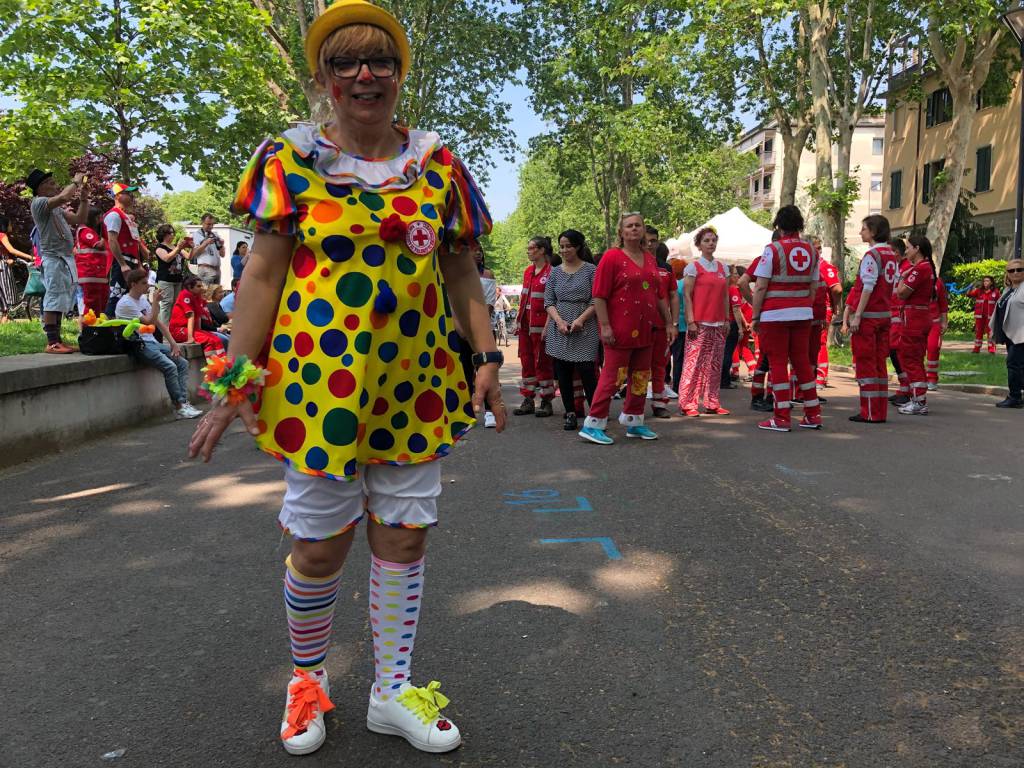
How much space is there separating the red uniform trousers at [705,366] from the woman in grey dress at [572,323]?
56.4 inches

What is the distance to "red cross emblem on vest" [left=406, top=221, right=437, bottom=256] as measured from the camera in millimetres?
2346

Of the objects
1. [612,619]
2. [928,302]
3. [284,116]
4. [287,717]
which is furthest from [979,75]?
[287,717]

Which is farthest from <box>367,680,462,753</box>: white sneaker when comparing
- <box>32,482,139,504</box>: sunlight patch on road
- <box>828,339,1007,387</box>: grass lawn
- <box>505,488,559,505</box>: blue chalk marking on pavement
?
<box>828,339,1007,387</box>: grass lawn

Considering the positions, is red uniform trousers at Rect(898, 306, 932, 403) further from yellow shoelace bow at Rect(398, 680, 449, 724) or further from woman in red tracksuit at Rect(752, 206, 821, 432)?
yellow shoelace bow at Rect(398, 680, 449, 724)

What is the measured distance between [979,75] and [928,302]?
12.4m

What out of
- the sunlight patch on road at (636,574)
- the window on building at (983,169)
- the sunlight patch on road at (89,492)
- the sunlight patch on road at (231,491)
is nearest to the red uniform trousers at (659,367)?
the sunlight patch on road at (231,491)

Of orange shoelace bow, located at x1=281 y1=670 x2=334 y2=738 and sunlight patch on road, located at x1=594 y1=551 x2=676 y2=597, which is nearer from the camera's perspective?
orange shoelace bow, located at x1=281 y1=670 x2=334 y2=738

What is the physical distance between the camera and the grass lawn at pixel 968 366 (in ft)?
41.8

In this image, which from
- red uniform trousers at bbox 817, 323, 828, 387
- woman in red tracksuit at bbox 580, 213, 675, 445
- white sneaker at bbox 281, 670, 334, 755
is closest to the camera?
white sneaker at bbox 281, 670, 334, 755

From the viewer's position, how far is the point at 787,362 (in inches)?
326

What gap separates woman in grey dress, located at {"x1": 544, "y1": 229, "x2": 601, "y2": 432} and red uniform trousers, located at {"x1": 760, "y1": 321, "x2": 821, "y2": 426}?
1.63m

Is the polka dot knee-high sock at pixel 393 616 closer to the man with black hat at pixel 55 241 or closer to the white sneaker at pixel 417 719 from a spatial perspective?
the white sneaker at pixel 417 719

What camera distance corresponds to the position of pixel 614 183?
138 feet

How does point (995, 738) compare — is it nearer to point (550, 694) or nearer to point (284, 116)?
point (550, 694)
